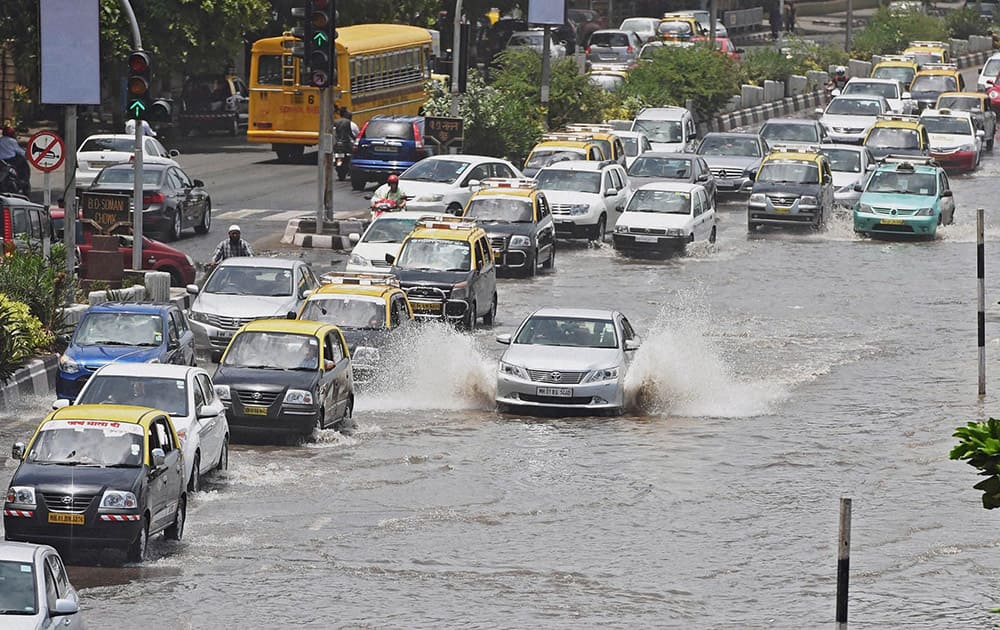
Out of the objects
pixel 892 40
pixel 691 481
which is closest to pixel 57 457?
pixel 691 481

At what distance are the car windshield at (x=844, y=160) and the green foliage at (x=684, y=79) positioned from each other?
13.3 m

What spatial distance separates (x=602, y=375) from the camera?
85.9 ft

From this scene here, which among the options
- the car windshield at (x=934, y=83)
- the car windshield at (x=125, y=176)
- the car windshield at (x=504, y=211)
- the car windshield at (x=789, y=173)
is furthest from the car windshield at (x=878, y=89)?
the car windshield at (x=125, y=176)

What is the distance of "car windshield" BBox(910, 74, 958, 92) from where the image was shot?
67938 millimetres

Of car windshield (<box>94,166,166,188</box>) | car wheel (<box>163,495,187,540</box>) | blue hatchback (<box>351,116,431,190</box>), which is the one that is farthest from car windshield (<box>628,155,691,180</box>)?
car wheel (<box>163,495,187,540</box>)

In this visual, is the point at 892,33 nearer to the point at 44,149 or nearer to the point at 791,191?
the point at 791,191

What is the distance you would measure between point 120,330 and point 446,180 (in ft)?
54.8

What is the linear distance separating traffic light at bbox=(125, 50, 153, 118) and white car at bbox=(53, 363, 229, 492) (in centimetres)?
829

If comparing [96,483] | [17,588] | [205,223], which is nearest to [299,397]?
[96,483]

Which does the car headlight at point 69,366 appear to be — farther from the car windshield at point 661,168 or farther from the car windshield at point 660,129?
the car windshield at point 660,129

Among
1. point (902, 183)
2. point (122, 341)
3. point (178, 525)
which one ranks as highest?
point (902, 183)

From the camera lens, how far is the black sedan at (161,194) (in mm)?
38875

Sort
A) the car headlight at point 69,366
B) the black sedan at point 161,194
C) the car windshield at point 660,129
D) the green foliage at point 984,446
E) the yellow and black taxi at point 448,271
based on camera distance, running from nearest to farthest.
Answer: the green foliage at point 984,446
the car headlight at point 69,366
the yellow and black taxi at point 448,271
the black sedan at point 161,194
the car windshield at point 660,129

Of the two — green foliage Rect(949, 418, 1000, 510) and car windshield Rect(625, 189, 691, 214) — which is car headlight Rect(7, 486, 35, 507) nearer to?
green foliage Rect(949, 418, 1000, 510)
